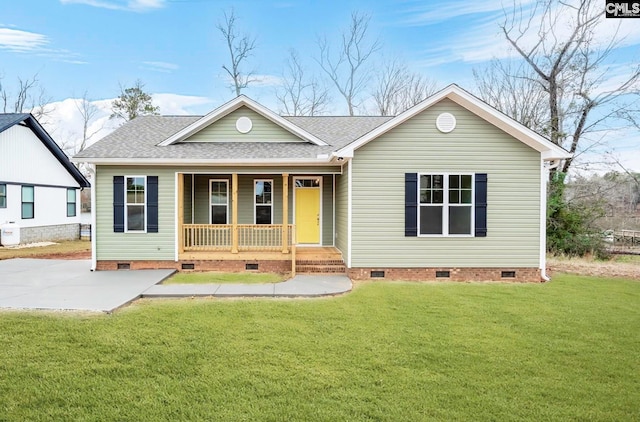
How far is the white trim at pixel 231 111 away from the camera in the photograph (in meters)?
10.9

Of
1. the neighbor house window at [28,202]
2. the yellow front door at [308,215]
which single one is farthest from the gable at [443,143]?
the neighbor house window at [28,202]

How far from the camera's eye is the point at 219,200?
39.4ft

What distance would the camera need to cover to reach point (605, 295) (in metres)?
8.14

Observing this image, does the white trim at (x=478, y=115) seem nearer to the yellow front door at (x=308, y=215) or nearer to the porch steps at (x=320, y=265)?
the porch steps at (x=320, y=265)

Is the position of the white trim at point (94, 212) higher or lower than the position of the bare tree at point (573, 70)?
lower

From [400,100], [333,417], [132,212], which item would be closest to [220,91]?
[400,100]

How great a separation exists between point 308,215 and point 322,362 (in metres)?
7.71

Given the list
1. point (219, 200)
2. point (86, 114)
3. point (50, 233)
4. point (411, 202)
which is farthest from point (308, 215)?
point (86, 114)

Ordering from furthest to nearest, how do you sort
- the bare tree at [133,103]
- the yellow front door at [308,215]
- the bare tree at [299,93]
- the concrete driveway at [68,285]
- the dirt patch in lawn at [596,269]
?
the bare tree at [133,103], the bare tree at [299,93], the yellow front door at [308,215], the dirt patch in lawn at [596,269], the concrete driveway at [68,285]

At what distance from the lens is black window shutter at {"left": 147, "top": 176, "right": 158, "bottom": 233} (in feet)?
33.6

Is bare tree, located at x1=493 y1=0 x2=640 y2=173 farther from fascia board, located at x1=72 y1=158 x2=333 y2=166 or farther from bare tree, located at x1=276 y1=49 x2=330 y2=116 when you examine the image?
fascia board, located at x1=72 y1=158 x2=333 y2=166

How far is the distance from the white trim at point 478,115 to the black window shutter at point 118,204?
5.83 m

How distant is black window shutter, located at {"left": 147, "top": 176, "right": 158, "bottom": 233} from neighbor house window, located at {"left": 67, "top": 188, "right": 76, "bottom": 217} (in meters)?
14.1

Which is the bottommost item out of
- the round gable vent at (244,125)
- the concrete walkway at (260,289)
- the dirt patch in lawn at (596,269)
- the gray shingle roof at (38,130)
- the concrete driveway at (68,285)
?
the dirt patch in lawn at (596,269)
